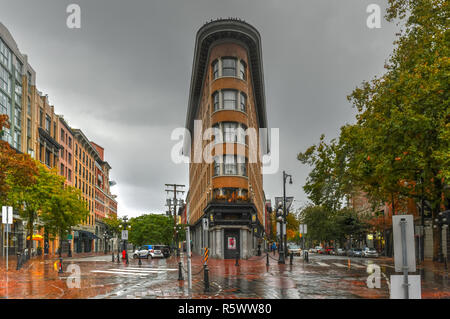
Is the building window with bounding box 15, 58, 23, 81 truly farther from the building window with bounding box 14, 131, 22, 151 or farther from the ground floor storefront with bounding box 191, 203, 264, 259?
the ground floor storefront with bounding box 191, 203, 264, 259

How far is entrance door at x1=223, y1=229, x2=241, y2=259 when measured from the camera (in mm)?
44625

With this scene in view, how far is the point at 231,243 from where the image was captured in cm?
4484

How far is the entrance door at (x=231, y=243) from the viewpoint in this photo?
44.6 meters

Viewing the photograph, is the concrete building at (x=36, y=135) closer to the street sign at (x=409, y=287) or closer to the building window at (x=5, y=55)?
the building window at (x=5, y=55)

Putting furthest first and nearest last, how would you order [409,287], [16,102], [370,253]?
[370,253], [16,102], [409,287]

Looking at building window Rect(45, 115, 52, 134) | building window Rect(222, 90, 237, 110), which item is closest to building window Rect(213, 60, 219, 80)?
building window Rect(222, 90, 237, 110)

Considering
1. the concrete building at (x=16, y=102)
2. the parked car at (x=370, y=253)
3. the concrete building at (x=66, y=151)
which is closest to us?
the concrete building at (x=16, y=102)

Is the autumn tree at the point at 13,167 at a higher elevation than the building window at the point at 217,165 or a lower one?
lower

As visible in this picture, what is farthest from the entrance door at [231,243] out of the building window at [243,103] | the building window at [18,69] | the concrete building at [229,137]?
the building window at [18,69]

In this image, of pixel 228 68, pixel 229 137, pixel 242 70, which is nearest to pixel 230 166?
pixel 229 137

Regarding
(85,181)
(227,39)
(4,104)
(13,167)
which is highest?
(227,39)

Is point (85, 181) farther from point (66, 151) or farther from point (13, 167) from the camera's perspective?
point (13, 167)

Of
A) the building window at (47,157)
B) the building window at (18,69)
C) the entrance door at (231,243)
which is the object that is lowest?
the entrance door at (231,243)
